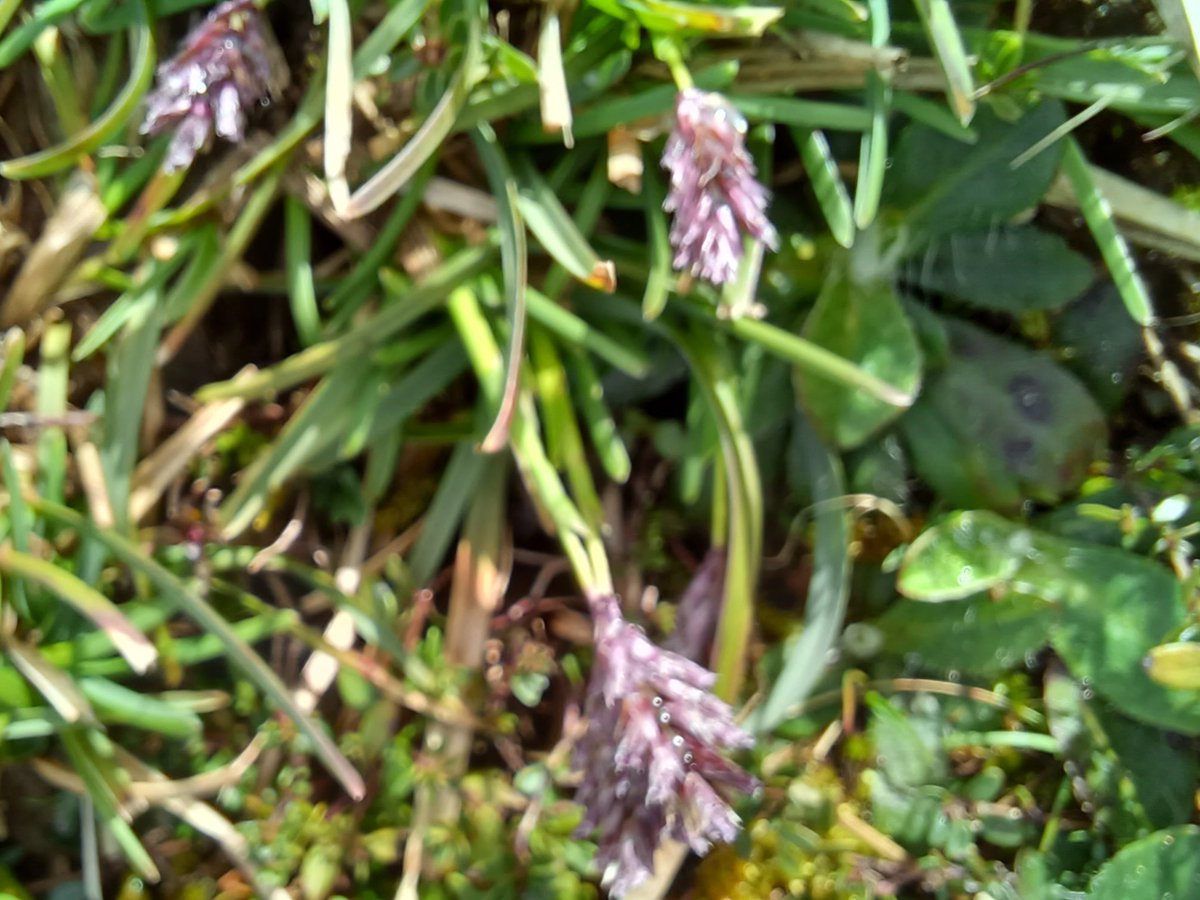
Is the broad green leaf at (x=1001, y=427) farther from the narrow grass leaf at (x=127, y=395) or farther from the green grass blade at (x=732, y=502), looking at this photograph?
the narrow grass leaf at (x=127, y=395)

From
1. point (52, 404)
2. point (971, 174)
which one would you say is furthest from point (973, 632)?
point (52, 404)

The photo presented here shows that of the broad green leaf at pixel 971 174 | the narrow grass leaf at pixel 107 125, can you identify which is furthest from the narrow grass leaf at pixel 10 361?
the broad green leaf at pixel 971 174

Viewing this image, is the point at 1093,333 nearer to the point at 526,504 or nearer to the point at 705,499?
the point at 705,499

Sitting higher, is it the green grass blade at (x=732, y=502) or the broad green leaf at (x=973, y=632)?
the green grass blade at (x=732, y=502)

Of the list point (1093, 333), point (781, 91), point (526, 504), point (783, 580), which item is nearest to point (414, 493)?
point (526, 504)

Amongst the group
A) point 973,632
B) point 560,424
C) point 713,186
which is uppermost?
point 713,186

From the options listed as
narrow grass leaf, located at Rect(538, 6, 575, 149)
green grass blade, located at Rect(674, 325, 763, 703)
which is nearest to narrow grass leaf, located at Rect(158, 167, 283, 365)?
narrow grass leaf, located at Rect(538, 6, 575, 149)

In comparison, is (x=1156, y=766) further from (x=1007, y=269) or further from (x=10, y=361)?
(x=10, y=361)
